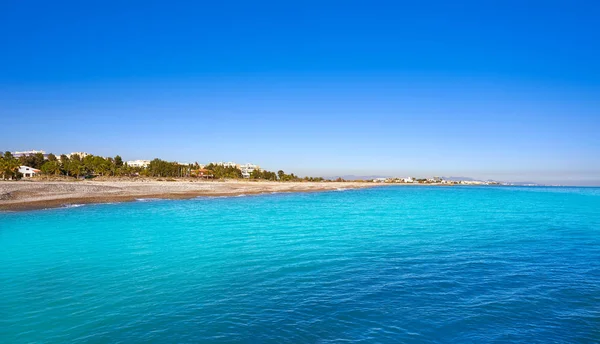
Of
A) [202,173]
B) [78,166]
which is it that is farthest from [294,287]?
[202,173]

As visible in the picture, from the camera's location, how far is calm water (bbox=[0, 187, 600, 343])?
10406 mm

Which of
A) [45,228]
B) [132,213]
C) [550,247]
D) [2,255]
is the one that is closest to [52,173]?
[132,213]

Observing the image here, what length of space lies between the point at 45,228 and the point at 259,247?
1845 centimetres

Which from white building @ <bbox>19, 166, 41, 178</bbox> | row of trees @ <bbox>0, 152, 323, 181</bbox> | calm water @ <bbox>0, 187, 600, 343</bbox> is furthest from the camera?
white building @ <bbox>19, 166, 41, 178</bbox>

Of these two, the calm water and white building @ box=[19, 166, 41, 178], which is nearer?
the calm water

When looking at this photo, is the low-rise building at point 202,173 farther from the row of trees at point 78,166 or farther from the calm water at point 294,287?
the calm water at point 294,287

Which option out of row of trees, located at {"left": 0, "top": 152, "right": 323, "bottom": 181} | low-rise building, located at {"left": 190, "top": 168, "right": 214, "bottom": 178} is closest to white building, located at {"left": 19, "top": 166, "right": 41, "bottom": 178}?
row of trees, located at {"left": 0, "top": 152, "right": 323, "bottom": 181}

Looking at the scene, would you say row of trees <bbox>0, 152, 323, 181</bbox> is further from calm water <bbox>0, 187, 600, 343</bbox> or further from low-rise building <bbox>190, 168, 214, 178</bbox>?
calm water <bbox>0, 187, 600, 343</bbox>

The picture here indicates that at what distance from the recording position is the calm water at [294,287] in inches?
410

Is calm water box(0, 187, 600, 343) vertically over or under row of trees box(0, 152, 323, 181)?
under

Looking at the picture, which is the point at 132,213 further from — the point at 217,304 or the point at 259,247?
the point at 217,304

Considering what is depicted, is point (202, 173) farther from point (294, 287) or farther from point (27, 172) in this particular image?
point (294, 287)

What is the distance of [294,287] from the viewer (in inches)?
559

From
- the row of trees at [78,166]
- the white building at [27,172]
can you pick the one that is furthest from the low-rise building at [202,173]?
the white building at [27,172]
